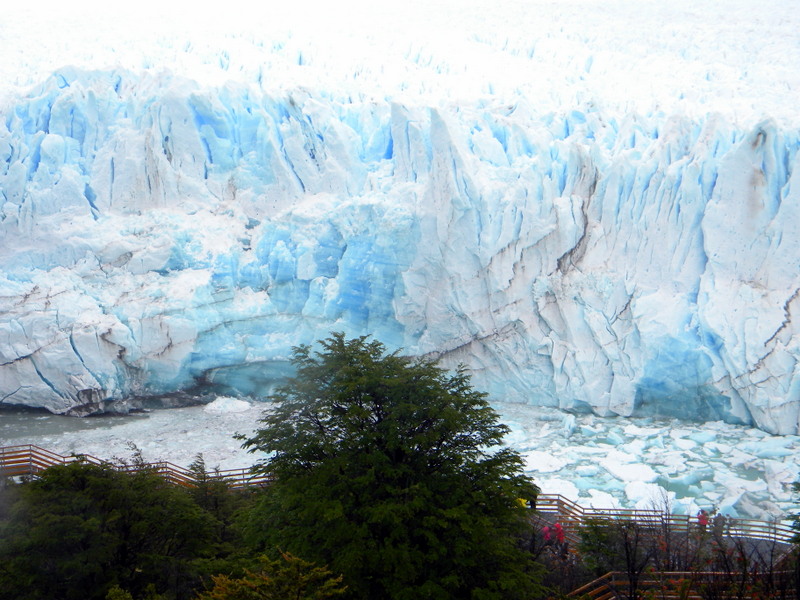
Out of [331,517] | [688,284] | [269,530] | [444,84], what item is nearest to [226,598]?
[331,517]

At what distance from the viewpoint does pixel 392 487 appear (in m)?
4.59

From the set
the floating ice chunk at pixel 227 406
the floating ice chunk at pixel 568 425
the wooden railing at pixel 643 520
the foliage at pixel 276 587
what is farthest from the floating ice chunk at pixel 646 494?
the floating ice chunk at pixel 227 406

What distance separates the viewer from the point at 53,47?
16.9m

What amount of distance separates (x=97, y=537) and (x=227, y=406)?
25.5 feet

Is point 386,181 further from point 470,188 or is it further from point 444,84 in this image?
point 444,84

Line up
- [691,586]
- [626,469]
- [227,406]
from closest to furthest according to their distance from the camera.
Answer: [691,586]
[626,469]
[227,406]

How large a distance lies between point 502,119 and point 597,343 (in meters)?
5.20

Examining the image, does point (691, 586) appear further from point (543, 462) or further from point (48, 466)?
point (48, 466)

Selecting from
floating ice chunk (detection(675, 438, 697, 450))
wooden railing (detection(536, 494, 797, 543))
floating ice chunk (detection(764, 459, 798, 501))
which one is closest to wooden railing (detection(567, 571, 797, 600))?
wooden railing (detection(536, 494, 797, 543))

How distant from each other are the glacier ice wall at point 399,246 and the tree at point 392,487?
7655 mm

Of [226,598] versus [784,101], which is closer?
[226,598]

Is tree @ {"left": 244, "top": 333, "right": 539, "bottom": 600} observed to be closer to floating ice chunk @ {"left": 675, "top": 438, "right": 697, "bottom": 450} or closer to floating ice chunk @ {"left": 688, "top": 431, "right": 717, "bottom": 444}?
floating ice chunk @ {"left": 675, "top": 438, "right": 697, "bottom": 450}

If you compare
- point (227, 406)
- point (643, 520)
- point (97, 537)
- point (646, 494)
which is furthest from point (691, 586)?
point (227, 406)

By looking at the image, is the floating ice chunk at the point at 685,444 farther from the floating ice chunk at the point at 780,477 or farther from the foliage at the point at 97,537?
the foliage at the point at 97,537
